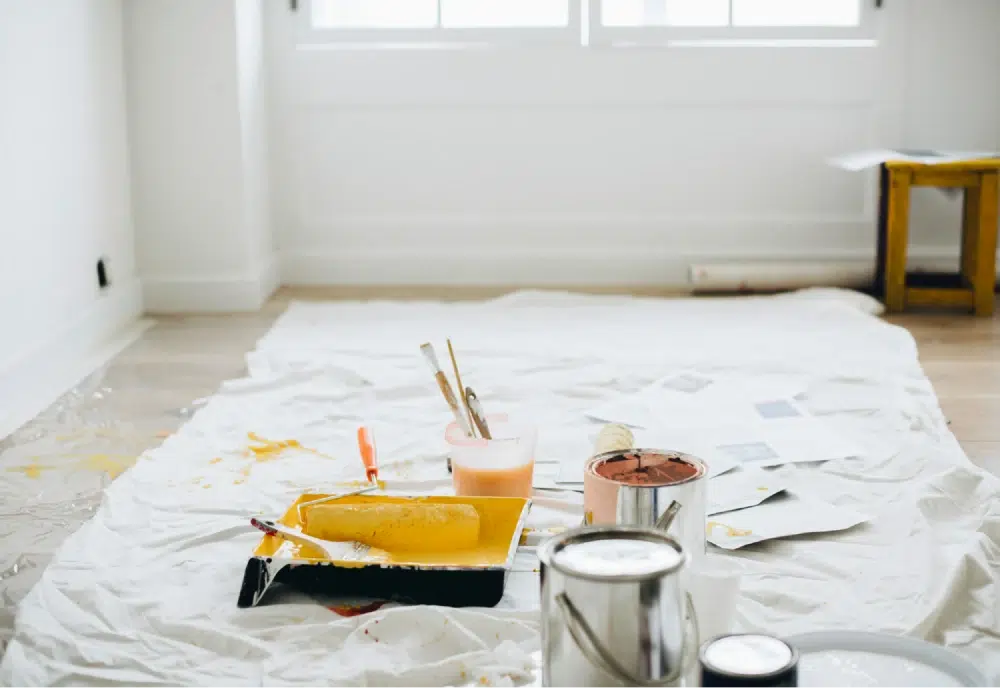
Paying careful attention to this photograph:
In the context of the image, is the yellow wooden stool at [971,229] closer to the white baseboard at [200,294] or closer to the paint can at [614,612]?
the white baseboard at [200,294]

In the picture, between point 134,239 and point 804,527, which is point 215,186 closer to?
point 134,239

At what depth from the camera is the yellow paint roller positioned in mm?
1535

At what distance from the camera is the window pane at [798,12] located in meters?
3.67

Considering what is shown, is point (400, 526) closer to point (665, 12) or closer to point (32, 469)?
point (32, 469)

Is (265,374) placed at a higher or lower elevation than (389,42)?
lower

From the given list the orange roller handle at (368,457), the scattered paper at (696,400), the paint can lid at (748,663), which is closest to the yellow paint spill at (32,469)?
the orange roller handle at (368,457)

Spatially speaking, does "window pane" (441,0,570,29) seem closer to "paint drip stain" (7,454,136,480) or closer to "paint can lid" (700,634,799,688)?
"paint drip stain" (7,454,136,480)

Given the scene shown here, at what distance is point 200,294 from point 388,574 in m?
2.17

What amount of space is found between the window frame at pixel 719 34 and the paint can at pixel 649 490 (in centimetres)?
250

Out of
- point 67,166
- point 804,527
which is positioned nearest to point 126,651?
point 804,527

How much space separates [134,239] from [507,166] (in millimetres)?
1136

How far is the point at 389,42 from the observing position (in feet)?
12.2

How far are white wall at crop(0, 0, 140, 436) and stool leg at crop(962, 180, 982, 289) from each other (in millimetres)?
2313

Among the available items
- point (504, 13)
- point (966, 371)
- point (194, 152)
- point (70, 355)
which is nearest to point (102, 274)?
point (70, 355)
